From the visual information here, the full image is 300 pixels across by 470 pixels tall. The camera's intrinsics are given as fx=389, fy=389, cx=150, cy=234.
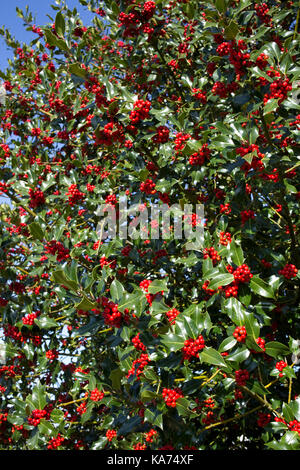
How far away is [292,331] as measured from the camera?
130 inches

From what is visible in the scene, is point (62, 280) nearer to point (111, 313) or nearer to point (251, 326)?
point (111, 313)

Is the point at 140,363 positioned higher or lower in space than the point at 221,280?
lower

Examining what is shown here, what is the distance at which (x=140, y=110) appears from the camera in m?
3.25

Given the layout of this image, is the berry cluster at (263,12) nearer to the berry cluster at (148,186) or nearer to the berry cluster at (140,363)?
the berry cluster at (148,186)

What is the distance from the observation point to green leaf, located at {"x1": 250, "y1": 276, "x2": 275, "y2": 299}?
7.80 feet

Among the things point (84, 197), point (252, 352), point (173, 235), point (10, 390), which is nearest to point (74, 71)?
point (84, 197)

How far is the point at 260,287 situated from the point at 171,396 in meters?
0.87

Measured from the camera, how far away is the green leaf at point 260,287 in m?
2.38

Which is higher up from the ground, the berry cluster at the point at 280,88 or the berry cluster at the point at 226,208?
the berry cluster at the point at 280,88

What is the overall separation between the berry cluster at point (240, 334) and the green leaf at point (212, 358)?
0.50ft

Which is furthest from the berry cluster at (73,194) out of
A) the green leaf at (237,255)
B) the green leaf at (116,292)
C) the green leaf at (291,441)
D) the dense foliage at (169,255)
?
the green leaf at (291,441)

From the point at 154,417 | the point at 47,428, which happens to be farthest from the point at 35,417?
the point at 154,417

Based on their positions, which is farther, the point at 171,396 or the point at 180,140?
the point at 180,140
